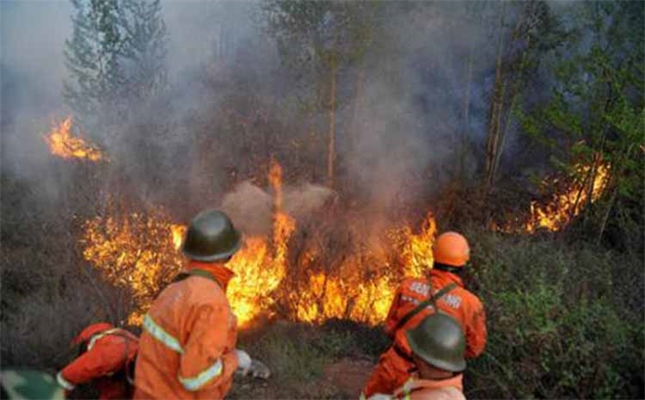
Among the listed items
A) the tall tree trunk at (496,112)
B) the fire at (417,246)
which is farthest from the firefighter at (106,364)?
the tall tree trunk at (496,112)

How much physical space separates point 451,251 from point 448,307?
0.42 metres

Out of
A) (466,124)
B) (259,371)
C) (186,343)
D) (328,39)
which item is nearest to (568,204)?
(466,124)

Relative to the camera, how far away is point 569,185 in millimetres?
11164

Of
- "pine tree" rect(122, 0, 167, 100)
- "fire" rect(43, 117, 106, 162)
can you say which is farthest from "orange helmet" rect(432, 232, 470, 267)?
"pine tree" rect(122, 0, 167, 100)

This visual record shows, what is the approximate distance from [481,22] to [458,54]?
1850 mm

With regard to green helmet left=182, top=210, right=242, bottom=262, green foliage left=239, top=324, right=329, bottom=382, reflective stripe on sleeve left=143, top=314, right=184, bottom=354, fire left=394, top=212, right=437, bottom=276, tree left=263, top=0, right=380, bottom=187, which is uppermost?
tree left=263, top=0, right=380, bottom=187

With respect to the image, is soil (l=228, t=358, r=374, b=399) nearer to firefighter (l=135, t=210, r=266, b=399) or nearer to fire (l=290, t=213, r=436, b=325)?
firefighter (l=135, t=210, r=266, b=399)

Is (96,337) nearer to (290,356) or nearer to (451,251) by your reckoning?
(451,251)

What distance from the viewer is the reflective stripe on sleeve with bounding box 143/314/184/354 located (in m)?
2.96

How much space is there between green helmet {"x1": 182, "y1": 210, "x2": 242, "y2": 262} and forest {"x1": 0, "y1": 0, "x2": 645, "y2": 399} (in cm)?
263

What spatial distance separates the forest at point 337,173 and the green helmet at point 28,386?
2048 mm

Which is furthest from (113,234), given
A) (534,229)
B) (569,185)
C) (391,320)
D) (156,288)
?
(569,185)

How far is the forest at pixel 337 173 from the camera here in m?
5.73

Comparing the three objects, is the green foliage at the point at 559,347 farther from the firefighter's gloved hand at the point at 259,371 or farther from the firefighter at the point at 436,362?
the firefighter at the point at 436,362
